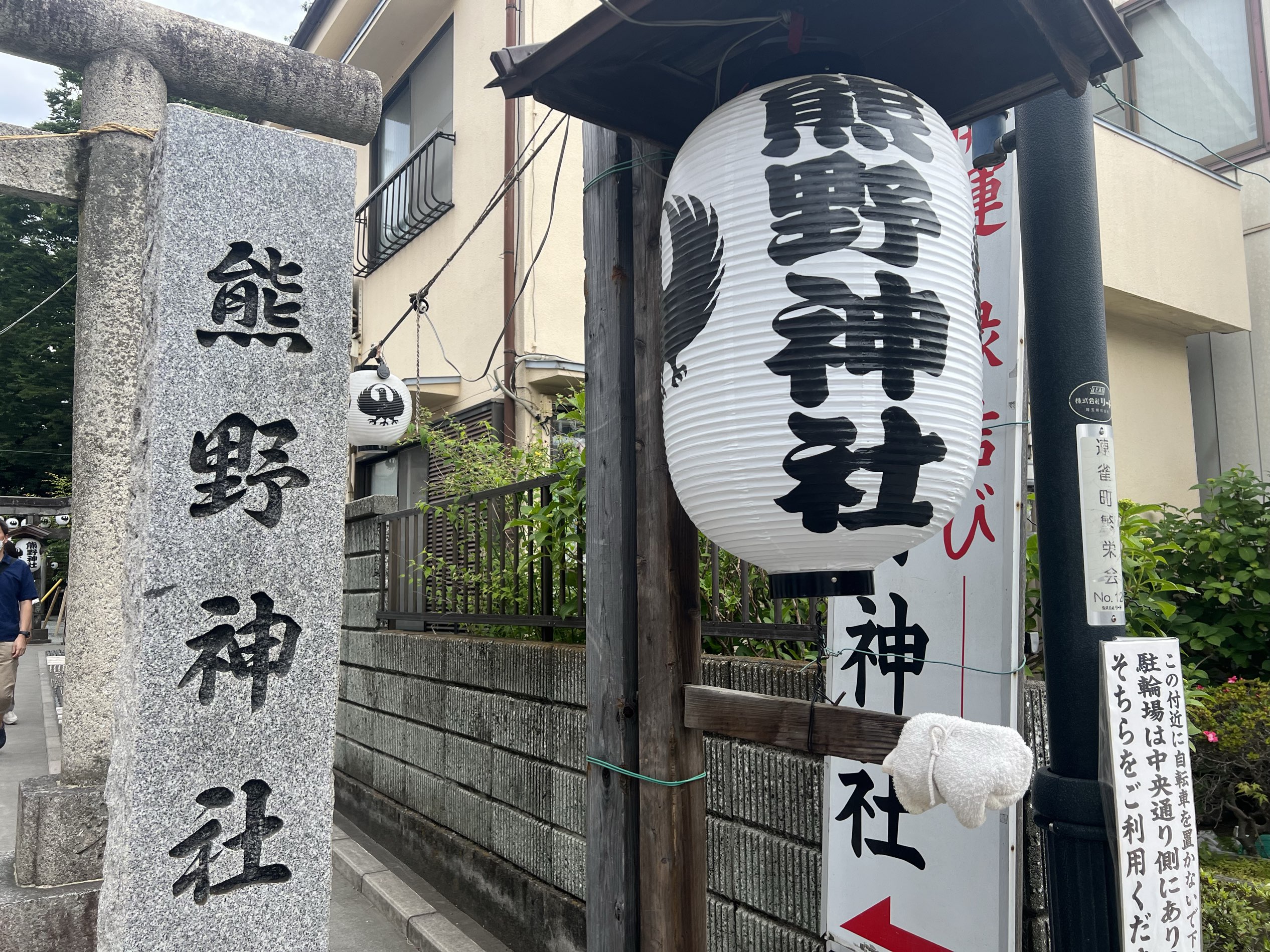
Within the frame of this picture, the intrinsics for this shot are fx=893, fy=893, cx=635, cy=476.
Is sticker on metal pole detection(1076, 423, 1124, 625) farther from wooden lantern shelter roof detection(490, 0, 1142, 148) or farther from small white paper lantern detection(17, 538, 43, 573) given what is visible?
small white paper lantern detection(17, 538, 43, 573)

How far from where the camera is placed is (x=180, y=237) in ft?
12.6

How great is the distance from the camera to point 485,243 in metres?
10.1

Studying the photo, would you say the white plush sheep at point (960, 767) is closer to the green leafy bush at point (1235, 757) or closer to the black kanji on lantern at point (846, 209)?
the black kanji on lantern at point (846, 209)

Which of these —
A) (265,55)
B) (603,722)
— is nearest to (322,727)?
(603,722)

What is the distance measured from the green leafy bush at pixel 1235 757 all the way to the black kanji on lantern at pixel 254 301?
4.79 metres

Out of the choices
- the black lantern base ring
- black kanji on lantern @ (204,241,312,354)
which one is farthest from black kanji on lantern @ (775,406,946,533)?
black kanji on lantern @ (204,241,312,354)

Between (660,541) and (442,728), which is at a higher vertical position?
(660,541)

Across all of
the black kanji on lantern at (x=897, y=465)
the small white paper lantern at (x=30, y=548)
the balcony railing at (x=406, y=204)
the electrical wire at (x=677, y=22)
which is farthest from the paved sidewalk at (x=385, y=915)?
the small white paper lantern at (x=30, y=548)

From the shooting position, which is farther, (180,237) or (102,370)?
(102,370)

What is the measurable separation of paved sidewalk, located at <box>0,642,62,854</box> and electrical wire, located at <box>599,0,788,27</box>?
6.50m

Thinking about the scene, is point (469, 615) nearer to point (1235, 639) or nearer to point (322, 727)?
point (322, 727)

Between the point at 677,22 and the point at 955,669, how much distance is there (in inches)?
86.3

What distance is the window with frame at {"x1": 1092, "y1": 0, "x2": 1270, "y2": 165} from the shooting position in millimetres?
8609

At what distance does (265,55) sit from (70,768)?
15.7 ft
